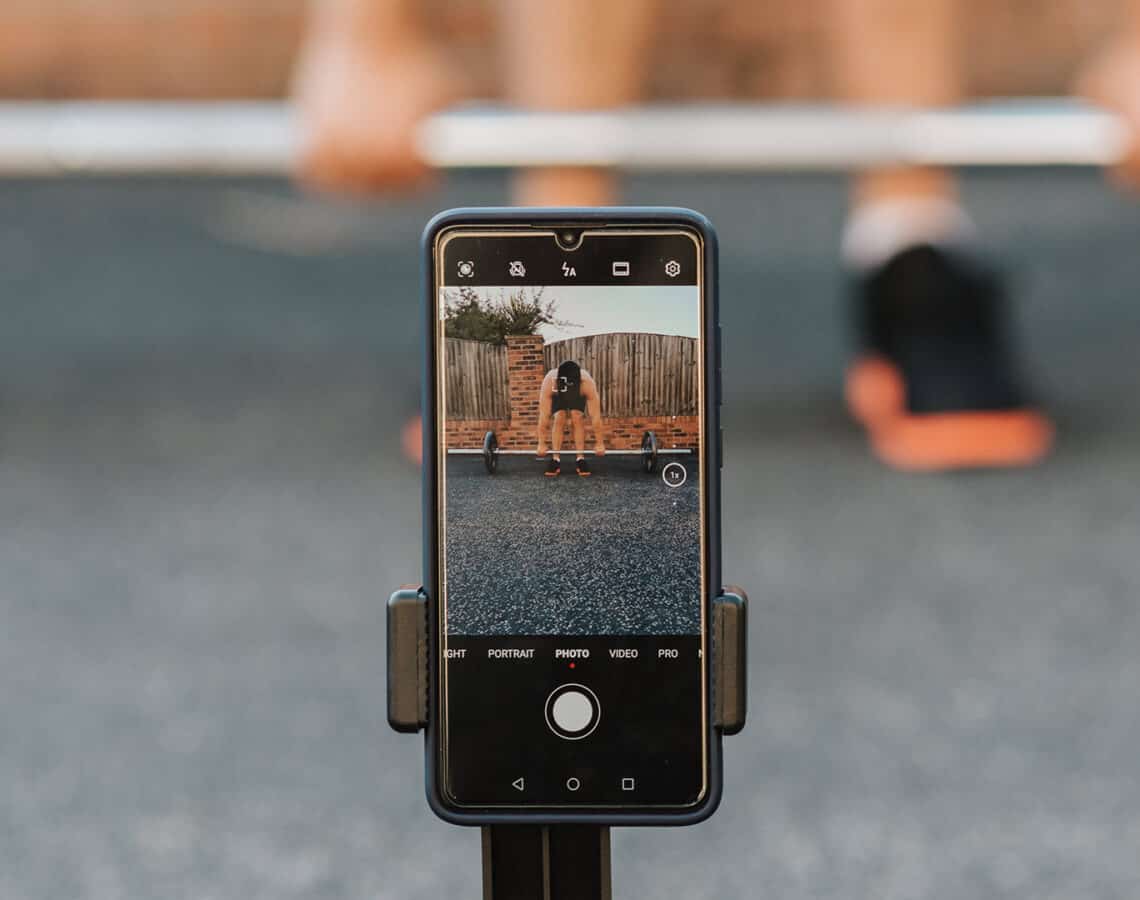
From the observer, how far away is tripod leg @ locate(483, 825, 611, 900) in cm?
30

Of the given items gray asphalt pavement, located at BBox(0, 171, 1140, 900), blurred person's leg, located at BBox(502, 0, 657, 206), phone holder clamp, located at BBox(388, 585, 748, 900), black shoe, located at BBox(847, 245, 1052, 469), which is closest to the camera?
phone holder clamp, located at BBox(388, 585, 748, 900)

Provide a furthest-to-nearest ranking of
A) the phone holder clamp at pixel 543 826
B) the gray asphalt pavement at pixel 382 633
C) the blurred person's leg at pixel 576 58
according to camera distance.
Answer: the blurred person's leg at pixel 576 58
the gray asphalt pavement at pixel 382 633
the phone holder clamp at pixel 543 826

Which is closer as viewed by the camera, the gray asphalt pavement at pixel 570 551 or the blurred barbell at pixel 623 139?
the gray asphalt pavement at pixel 570 551

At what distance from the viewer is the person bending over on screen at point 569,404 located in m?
0.31

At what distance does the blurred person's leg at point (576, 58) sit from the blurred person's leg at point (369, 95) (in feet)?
0.20

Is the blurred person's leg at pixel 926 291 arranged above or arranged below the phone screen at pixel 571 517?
above

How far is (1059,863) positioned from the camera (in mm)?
476

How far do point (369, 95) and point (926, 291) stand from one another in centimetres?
38

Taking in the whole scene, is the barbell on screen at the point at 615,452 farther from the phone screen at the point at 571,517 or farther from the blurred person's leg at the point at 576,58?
the blurred person's leg at the point at 576,58

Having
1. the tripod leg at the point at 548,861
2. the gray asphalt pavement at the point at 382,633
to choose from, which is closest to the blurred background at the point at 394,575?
the gray asphalt pavement at the point at 382,633

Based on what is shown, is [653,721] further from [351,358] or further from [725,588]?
[351,358]

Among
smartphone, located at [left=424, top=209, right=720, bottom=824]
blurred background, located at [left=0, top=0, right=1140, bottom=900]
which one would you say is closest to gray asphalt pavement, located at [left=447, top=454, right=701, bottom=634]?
smartphone, located at [left=424, top=209, right=720, bottom=824]

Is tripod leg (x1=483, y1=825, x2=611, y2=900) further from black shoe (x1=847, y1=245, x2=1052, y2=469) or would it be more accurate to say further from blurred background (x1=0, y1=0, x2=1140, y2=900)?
black shoe (x1=847, y1=245, x2=1052, y2=469)

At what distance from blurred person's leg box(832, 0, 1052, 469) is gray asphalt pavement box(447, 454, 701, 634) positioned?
0.69 m
